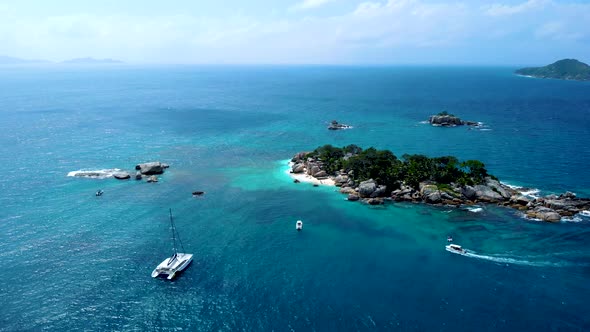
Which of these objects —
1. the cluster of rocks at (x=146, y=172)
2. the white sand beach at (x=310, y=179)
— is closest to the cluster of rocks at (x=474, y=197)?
the white sand beach at (x=310, y=179)

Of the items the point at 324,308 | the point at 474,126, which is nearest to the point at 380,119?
the point at 474,126

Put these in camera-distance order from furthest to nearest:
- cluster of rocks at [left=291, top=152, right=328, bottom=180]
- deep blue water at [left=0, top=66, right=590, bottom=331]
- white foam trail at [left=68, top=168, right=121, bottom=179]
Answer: cluster of rocks at [left=291, top=152, right=328, bottom=180] < white foam trail at [left=68, top=168, right=121, bottom=179] < deep blue water at [left=0, top=66, right=590, bottom=331]

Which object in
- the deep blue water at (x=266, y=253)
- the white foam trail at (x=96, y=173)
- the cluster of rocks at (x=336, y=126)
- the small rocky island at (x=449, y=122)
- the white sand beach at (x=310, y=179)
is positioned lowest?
the deep blue water at (x=266, y=253)

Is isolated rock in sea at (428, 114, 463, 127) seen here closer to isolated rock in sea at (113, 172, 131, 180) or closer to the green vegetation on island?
the green vegetation on island

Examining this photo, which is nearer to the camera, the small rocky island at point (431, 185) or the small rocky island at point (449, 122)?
the small rocky island at point (431, 185)

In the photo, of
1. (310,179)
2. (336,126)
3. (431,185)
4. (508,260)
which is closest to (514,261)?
(508,260)

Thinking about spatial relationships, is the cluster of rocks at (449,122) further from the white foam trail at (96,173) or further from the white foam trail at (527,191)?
the white foam trail at (96,173)

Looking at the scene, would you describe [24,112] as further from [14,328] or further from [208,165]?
[14,328]

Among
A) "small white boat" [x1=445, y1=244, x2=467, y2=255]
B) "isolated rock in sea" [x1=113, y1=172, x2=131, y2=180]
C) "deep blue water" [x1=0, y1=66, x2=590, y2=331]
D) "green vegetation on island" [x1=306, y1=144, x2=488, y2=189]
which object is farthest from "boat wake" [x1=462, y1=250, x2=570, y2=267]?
"isolated rock in sea" [x1=113, y1=172, x2=131, y2=180]
